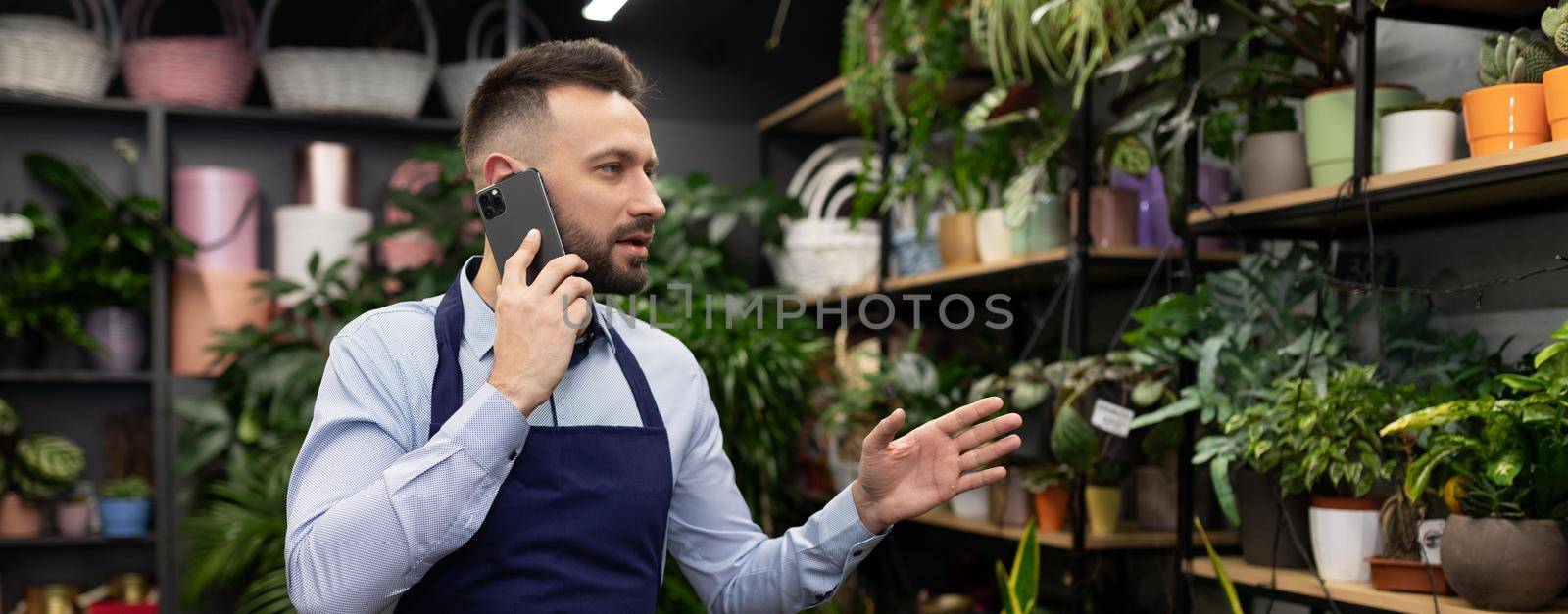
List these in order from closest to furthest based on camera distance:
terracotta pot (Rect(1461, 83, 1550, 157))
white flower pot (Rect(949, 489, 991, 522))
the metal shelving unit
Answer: terracotta pot (Rect(1461, 83, 1550, 157))
white flower pot (Rect(949, 489, 991, 522))
the metal shelving unit

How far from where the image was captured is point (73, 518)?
12.2ft

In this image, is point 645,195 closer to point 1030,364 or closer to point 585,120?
point 585,120

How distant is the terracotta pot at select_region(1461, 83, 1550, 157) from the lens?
170 cm

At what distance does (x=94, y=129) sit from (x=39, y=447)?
999mm

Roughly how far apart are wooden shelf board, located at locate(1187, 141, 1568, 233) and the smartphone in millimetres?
1184

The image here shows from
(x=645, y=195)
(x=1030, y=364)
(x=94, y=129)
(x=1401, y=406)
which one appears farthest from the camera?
(x=94, y=129)

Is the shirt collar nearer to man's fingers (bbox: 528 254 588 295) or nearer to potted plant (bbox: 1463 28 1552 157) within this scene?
man's fingers (bbox: 528 254 588 295)

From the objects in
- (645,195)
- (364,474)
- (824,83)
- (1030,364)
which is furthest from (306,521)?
(824,83)

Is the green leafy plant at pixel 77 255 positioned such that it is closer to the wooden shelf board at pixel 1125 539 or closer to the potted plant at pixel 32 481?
the potted plant at pixel 32 481

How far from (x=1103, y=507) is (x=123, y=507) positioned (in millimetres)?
2790

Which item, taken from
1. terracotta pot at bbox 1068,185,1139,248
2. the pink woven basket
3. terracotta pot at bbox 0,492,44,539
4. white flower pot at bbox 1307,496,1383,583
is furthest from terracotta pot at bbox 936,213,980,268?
terracotta pot at bbox 0,492,44,539

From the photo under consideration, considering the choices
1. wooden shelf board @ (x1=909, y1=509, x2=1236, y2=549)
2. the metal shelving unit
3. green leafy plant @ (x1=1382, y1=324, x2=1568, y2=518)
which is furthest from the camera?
the metal shelving unit

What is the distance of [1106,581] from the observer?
288 cm

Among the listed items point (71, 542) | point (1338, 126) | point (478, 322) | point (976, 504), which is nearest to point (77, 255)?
point (71, 542)
